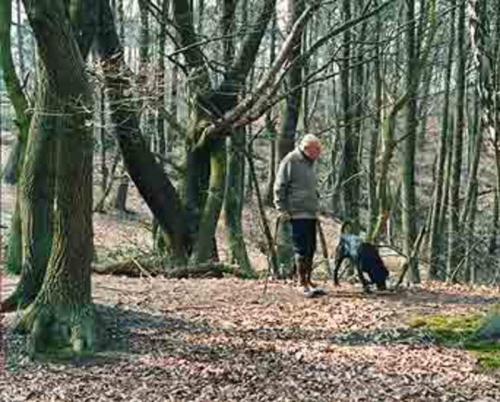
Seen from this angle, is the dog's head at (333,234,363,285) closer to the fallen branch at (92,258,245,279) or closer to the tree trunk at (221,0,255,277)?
the tree trunk at (221,0,255,277)

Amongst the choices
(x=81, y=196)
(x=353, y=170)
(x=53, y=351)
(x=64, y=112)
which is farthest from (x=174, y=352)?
(x=353, y=170)

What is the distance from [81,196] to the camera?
9039mm

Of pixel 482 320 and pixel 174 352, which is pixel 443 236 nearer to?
pixel 482 320

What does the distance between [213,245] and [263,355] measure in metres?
7.59

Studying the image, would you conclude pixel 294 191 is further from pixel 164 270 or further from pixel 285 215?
pixel 164 270

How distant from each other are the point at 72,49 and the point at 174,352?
9.68 ft

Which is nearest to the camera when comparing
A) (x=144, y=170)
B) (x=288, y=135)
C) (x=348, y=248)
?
(x=348, y=248)

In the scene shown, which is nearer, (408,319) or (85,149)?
(85,149)

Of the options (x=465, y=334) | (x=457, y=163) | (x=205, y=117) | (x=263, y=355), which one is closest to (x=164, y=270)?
(x=205, y=117)

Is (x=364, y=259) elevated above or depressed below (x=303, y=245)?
below

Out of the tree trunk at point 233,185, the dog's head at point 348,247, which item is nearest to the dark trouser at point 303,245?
the dog's head at point 348,247

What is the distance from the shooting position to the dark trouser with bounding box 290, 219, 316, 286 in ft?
36.9

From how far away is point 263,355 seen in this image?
854 cm

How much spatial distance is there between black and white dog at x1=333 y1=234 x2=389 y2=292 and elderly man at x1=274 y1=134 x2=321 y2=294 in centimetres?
53
